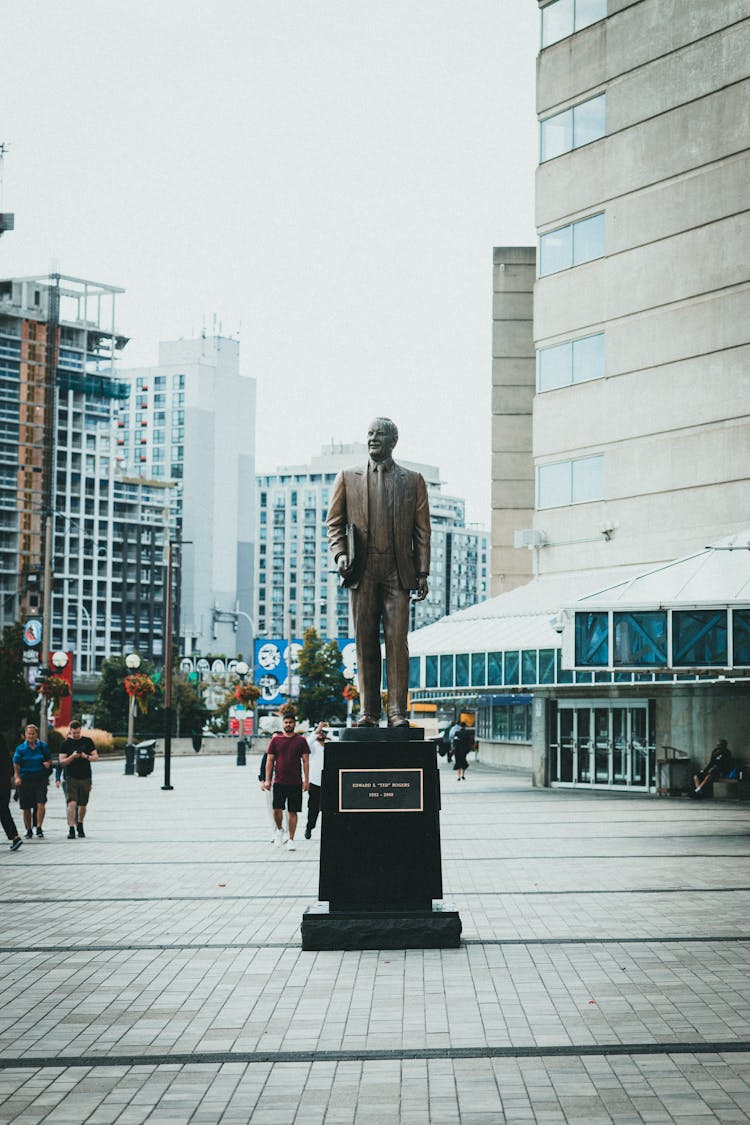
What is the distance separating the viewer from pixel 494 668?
120ft

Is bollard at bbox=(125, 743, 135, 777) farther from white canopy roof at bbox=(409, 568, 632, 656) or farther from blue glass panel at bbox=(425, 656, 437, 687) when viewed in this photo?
blue glass panel at bbox=(425, 656, 437, 687)

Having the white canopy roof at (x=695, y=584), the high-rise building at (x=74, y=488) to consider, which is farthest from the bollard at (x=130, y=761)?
the high-rise building at (x=74, y=488)

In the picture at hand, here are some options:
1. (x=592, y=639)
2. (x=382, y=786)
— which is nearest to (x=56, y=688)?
(x=592, y=639)

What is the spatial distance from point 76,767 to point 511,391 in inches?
1522

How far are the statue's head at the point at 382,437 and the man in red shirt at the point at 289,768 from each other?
7.53m

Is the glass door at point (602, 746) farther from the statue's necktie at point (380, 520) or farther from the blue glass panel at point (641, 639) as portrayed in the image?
the statue's necktie at point (380, 520)

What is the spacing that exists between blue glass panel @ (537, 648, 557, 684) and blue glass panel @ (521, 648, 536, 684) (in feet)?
0.87

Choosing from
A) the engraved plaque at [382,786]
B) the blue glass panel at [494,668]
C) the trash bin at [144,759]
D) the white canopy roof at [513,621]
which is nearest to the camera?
the engraved plaque at [382,786]

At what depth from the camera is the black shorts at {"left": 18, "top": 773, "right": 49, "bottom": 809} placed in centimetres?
2198

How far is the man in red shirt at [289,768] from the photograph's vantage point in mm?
19531

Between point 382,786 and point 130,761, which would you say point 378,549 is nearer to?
point 382,786

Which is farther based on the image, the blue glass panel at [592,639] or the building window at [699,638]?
the blue glass panel at [592,639]

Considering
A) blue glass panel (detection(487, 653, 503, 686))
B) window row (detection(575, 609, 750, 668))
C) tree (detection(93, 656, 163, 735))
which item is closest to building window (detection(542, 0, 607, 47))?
blue glass panel (detection(487, 653, 503, 686))

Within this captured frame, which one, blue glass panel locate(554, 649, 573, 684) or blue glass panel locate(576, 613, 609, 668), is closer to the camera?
blue glass panel locate(576, 613, 609, 668)
